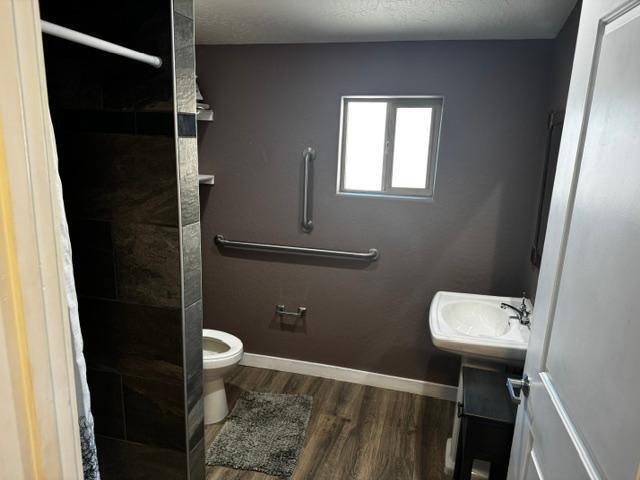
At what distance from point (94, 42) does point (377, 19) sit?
4.75ft

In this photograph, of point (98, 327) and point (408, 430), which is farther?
point (408, 430)

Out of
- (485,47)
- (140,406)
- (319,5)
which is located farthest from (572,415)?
(485,47)

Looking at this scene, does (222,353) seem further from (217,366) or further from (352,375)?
(352,375)

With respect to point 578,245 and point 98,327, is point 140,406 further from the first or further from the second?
point 578,245

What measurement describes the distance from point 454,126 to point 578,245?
5.32ft

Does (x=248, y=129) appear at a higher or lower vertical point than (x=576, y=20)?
lower

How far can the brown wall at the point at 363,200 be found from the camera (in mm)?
2316

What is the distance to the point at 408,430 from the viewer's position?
240 cm

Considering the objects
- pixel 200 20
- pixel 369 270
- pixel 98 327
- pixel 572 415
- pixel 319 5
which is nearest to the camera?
pixel 572 415

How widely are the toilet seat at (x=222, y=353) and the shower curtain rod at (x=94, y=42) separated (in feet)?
4.69

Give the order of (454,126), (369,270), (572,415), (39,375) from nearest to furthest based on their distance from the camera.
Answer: (39,375)
(572,415)
(454,126)
(369,270)

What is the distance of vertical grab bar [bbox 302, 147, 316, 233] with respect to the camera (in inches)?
103

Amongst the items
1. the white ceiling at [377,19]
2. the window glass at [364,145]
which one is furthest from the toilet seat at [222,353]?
the white ceiling at [377,19]

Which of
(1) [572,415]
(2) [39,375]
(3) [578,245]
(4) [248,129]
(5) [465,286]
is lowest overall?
(5) [465,286]
